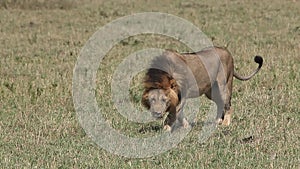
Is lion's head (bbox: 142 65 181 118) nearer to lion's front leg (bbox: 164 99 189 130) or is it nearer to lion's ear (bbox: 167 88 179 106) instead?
lion's ear (bbox: 167 88 179 106)

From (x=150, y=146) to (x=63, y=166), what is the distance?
1022mm

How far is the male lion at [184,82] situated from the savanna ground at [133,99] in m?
0.26

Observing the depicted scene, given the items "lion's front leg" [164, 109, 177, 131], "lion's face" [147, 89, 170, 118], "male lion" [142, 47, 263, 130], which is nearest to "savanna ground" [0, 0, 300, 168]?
"lion's front leg" [164, 109, 177, 131]

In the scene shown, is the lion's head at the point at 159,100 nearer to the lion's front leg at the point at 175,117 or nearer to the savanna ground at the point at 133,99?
the lion's front leg at the point at 175,117

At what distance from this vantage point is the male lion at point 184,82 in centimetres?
677

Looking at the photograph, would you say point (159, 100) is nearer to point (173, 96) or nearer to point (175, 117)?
point (173, 96)

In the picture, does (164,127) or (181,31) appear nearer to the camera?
(164,127)

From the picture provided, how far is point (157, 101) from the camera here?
673 cm

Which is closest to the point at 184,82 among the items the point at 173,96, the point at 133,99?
the point at 173,96

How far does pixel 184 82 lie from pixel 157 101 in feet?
1.69

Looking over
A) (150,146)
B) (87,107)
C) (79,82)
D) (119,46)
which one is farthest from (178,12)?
(150,146)

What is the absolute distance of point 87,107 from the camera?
8484mm

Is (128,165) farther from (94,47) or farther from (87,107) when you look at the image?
(94,47)

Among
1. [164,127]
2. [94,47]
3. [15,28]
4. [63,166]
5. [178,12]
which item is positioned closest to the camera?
[63,166]
